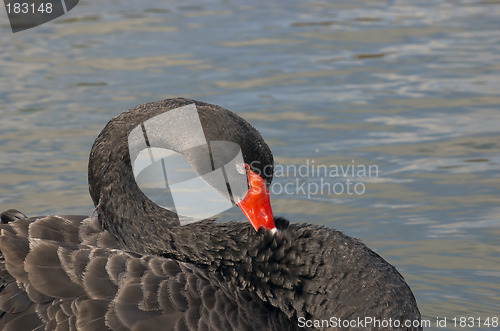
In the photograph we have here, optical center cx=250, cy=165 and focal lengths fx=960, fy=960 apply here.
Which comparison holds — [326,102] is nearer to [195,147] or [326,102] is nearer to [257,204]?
[195,147]

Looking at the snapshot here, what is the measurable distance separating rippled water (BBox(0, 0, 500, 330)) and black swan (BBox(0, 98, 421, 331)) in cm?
109

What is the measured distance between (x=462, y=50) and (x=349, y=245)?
16.2 feet

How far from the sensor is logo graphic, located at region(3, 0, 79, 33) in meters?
9.61

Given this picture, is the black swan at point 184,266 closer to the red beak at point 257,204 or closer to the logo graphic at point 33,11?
the red beak at point 257,204

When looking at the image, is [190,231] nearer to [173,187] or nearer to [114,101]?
[173,187]

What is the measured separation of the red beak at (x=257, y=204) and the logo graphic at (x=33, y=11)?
19.2ft

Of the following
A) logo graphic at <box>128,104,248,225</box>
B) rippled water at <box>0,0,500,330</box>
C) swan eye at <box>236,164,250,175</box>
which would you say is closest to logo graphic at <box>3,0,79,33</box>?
rippled water at <box>0,0,500,330</box>

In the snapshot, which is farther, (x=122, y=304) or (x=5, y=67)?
(x=5, y=67)

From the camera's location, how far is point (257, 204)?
4.21 m

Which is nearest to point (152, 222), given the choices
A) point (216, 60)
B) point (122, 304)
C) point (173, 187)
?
point (122, 304)

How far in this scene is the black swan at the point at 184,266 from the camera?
3.80 m

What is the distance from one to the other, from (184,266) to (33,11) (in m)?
6.66

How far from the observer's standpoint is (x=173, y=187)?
6629 millimetres

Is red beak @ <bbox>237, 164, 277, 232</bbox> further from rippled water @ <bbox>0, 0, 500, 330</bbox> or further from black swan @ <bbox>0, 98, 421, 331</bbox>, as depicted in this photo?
rippled water @ <bbox>0, 0, 500, 330</bbox>
